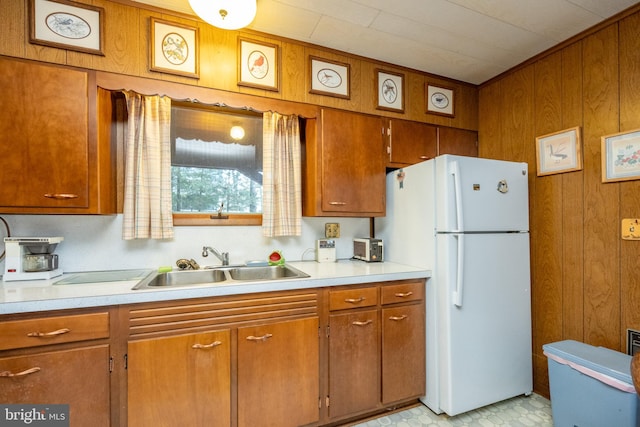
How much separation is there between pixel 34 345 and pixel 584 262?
3.05 metres

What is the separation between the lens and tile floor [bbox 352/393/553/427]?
1.80 meters

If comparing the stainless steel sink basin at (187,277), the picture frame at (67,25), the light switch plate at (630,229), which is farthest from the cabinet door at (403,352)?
the picture frame at (67,25)

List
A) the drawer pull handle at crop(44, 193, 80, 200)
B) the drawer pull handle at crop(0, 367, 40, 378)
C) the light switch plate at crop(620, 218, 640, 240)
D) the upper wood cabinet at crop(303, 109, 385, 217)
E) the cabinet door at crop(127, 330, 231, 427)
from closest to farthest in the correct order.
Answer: the drawer pull handle at crop(0, 367, 40, 378)
the cabinet door at crop(127, 330, 231, 427)
the drawer pull handle at crop(44, 193, 80, 200)
the light switch plate at crop(620, 218, 640, 240)
the upper wood cabinet at crop(303, 109, 385, 217)

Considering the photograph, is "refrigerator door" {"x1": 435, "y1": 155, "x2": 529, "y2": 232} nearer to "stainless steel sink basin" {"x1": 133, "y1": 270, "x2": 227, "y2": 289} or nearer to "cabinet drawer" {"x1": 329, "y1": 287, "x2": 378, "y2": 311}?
"cabinet drawer" {"x1": 329, "y1": 287, "x2": 378, "y2": 311}

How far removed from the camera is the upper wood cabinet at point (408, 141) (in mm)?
2348

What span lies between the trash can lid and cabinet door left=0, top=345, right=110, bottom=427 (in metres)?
2.39

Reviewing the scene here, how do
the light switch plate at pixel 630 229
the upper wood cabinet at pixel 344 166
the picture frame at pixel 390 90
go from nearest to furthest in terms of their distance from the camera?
the light switch plate at pixel 630 229, the upper wood cabinet at pixel 344 166, the picture frame at pixel 390 90

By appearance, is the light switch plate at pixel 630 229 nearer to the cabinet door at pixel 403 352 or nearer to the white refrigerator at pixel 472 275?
the white refrigerator at pixel 472 275

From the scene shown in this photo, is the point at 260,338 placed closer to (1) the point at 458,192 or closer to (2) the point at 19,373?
(2) the point at 19,373

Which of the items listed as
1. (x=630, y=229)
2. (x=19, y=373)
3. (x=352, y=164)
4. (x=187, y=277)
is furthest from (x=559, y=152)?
(x=19, y=373)

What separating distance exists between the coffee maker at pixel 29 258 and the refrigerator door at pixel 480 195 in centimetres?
229

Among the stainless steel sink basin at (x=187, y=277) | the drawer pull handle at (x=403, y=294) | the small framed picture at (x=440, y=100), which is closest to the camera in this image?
the stainless steel sink basin at (x=187, y=277)

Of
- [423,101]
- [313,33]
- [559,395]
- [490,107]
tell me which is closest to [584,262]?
→ [559,395]

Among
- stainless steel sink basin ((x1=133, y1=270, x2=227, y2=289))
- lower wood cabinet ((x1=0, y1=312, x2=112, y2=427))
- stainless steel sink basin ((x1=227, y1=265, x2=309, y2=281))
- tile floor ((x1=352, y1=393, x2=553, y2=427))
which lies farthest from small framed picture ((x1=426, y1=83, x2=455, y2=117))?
lower wood cabinet ((x1=0, y1=312, x2=112, y2=427))
